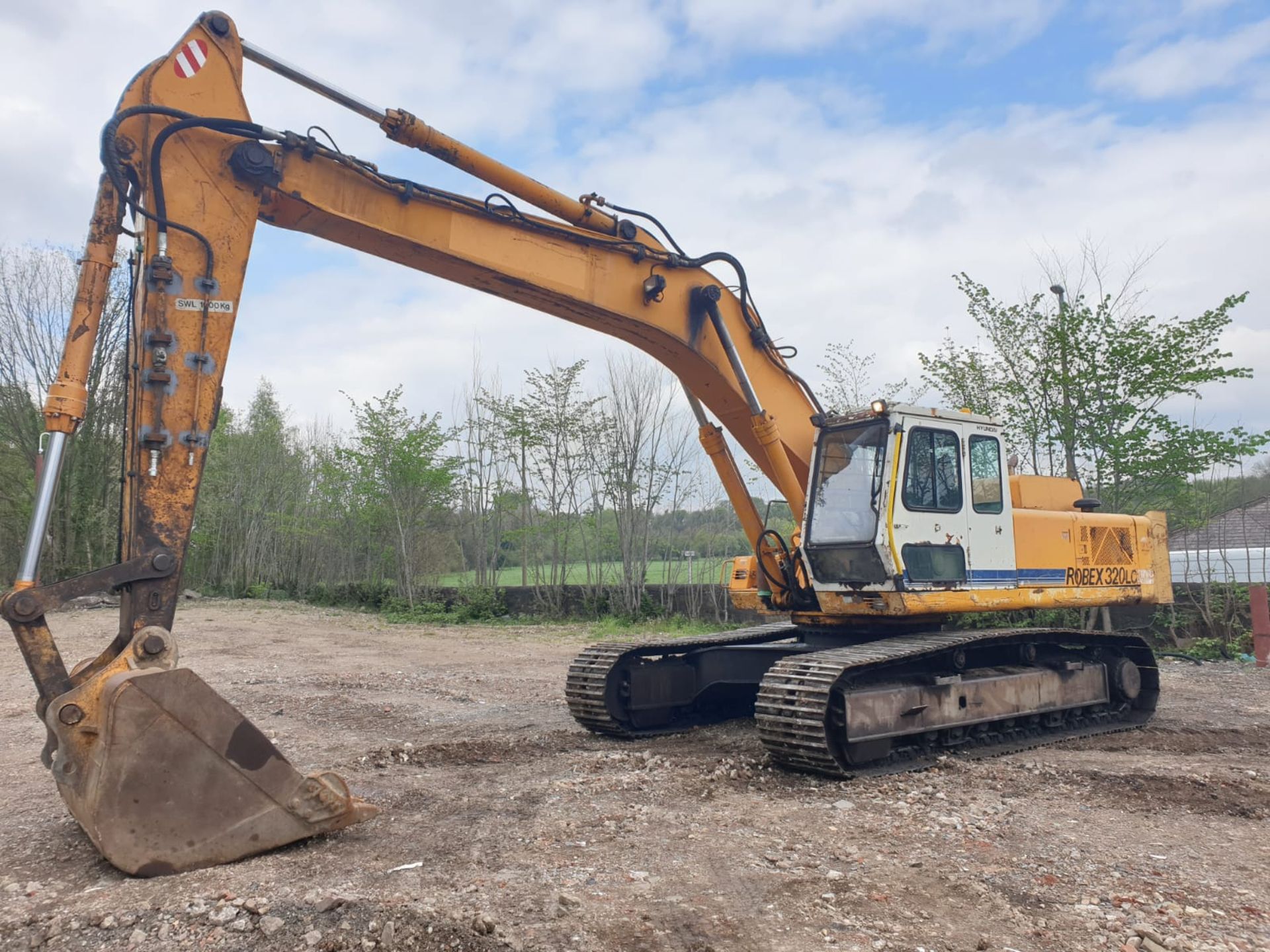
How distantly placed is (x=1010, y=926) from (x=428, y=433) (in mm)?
22638

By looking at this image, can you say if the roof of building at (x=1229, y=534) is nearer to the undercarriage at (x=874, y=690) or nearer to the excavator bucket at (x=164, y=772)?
the undercarriage at (x=874, y=690)

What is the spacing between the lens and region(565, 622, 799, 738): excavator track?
7609 millimetres

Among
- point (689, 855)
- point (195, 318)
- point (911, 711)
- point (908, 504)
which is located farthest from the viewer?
point (908, 504)

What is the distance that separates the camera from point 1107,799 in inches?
227

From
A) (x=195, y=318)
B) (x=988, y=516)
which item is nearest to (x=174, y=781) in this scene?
(x=195, y=318)

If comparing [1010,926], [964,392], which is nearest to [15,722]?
[1010,926]

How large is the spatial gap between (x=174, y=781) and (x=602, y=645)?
14.6 feet

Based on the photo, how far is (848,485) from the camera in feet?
24.0

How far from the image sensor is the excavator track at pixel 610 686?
761cm

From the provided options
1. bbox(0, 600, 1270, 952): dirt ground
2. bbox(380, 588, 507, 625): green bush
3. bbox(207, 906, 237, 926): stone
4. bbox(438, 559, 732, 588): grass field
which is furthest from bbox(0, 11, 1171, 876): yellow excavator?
bbox(380, 588, 507, 625): green bush

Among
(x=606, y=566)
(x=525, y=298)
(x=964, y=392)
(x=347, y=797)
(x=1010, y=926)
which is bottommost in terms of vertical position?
(x=1010, y=926)

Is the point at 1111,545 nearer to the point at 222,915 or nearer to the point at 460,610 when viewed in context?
the point at 222,915

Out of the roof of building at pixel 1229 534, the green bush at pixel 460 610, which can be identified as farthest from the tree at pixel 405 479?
the roof of building at pixel 1229 534

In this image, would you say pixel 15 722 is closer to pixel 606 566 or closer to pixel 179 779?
pixel 179 779
